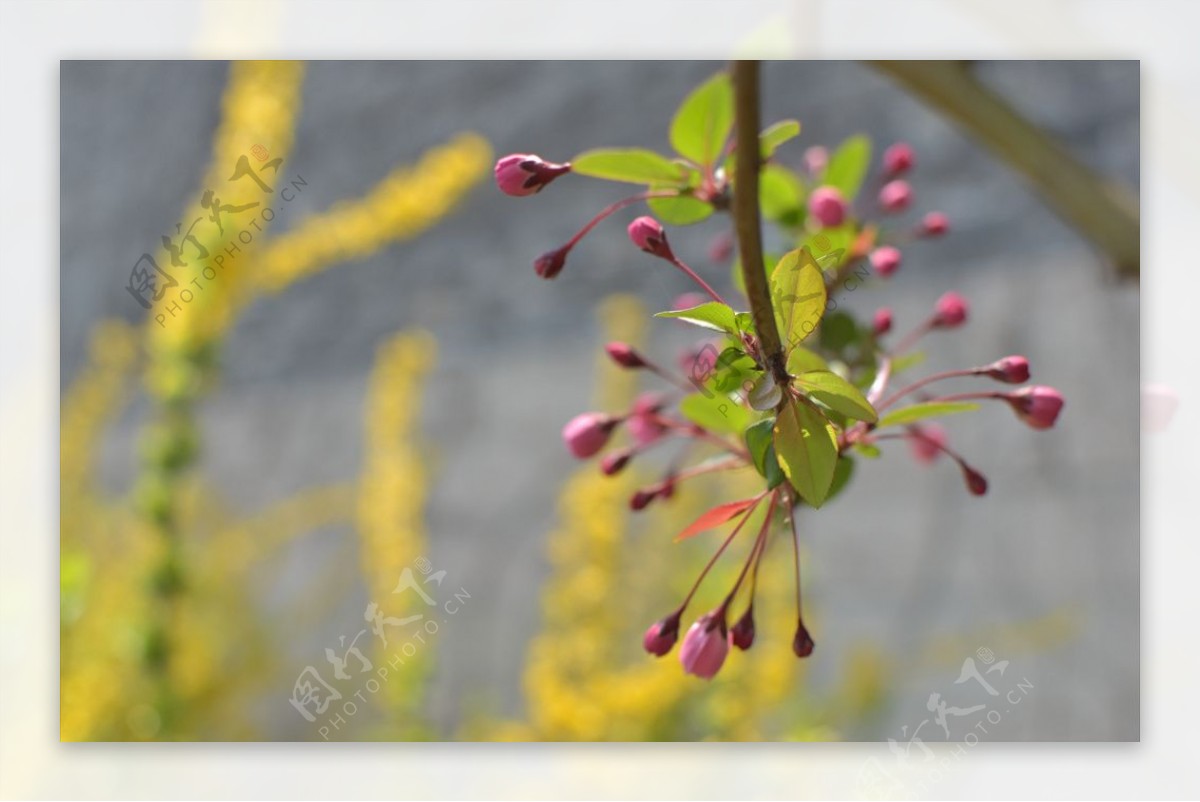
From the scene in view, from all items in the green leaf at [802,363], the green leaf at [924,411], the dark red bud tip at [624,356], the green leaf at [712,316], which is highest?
the green leaf at [712,316]

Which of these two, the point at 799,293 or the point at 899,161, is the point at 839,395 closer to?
the point at 799,293

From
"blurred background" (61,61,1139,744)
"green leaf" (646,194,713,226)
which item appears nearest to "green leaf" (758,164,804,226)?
"green leaf" (646,194,713,226)

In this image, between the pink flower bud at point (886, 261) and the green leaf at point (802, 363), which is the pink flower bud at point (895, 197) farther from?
the green leaf at point (802, 363)

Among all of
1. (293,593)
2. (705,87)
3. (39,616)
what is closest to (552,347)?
(293,593)

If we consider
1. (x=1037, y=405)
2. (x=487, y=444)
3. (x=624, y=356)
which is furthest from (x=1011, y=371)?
(x=487, y=444)

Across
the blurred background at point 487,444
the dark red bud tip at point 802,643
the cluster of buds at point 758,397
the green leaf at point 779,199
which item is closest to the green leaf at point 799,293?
the cluster of buds at point 758,397

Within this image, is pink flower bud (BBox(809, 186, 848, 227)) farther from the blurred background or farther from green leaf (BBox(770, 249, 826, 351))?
the blurred background
